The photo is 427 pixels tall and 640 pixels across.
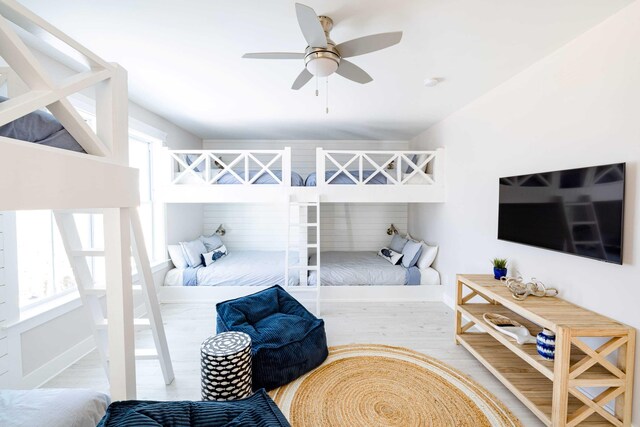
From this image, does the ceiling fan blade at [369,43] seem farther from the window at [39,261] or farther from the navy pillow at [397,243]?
the navy pillow at [397,243]

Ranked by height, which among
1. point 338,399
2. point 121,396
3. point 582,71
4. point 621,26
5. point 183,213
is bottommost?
point 338,399

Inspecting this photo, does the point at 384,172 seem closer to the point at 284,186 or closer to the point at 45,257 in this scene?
the point at 284,186

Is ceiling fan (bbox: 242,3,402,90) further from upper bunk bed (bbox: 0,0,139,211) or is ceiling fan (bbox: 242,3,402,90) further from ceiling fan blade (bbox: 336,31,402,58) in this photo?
upper bunk bed (bbox: 0,0,139,211)

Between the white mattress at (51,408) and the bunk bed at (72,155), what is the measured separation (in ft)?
0.04

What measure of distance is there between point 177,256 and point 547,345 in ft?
13.0

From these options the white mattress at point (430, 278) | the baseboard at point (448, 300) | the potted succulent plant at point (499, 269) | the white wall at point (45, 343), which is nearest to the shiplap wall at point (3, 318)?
the white wall at point (45, 343)

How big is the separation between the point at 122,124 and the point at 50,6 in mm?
1031

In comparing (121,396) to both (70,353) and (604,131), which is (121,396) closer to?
(70,353)

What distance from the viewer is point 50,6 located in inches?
62.1

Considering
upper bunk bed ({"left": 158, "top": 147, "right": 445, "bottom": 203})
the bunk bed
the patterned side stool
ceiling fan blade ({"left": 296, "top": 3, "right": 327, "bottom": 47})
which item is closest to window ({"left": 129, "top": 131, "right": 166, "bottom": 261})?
upper bunk bed ({"left": 158, "top": 147, "right": 445, "bottom": 203})

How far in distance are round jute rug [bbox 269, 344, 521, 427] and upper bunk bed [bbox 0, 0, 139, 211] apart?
1771 mm

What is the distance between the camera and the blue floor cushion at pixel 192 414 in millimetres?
1163

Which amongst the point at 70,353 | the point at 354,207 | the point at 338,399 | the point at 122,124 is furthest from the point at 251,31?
the point at 354,207

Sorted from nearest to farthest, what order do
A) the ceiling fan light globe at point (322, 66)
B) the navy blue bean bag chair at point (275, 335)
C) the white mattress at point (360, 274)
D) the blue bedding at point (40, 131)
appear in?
the blue bedding at point (40, 131), the ceiling fan light globe at point (322, 66), the navy blue bean bag chair at point (275, 335), the white mattress at point (360, 274)
